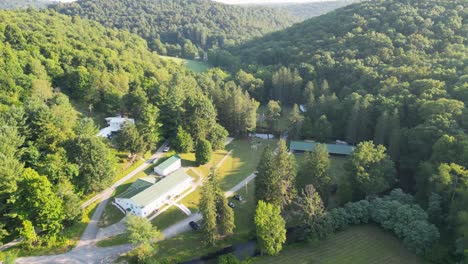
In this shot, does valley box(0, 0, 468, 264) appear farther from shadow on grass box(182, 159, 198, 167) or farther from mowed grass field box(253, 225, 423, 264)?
shadow on grass box(182, 159, 198, 167)

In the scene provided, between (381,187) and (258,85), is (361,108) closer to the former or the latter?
(381,187)

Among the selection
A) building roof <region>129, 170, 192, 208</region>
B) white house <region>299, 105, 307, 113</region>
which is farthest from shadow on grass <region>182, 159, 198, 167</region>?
white house <region>299, 105, 307, 113</region>

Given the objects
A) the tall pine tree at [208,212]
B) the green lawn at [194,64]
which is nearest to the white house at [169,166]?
the tall pine tree at [208,212]

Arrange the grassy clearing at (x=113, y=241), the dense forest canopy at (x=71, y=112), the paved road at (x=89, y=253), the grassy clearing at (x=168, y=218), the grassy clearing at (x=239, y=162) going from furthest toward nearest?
the grassy clearing at (x=239, y=162) < the grassy clearing at (x=168, y=218) < the grassy clearing at (x=113, y=241) < the dense forest canopy at (x=71, y=112) < the paved road at (x=89, y=253)

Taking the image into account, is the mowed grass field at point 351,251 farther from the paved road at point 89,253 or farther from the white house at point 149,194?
the paved road at point 89,253

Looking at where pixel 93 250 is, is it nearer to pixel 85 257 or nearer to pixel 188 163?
pixel 85 257

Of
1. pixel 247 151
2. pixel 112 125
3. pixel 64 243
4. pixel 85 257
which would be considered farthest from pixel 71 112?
pixel 247 151
